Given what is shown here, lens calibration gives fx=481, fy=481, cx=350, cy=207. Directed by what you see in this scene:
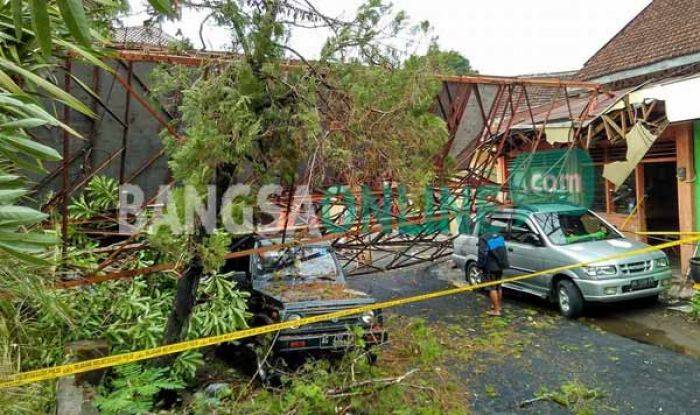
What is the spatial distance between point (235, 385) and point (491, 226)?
19.8 ft

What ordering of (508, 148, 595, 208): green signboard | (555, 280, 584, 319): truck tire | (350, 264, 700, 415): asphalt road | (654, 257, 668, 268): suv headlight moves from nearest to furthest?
(350, 264, 700, 415): asphalt road → (555, 280, 584, 319): truck tire → (654, 257, 668, 268): suv headlight → (508, 148, 595, 208): green signboard

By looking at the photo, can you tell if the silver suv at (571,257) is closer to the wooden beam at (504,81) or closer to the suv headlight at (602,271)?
the suv headlight at (602,271)

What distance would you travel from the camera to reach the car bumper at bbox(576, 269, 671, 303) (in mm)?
7113

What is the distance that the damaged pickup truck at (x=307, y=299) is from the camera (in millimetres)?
5000

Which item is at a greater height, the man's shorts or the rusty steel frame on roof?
the rusty steel frame on roof

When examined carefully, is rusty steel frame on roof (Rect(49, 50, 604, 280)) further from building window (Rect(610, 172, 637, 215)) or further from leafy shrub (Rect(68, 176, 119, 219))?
building window (Rect(610, 172, 637, 215))

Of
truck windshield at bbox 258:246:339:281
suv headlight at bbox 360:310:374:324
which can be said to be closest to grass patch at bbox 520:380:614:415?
suv headlight at bbox 360:310:374:324

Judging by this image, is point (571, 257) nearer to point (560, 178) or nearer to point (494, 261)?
point (494, 261)

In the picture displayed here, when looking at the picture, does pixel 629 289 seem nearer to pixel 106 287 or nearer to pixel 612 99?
pixel 612 99

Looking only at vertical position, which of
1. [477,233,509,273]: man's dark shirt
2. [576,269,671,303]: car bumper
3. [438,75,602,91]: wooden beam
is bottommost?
[576,269,671,303]: car bumper

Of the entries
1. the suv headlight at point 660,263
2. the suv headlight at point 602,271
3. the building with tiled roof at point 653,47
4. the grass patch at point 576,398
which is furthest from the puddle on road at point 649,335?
the building with tiled roof at point 653,47

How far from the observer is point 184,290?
14.5ft

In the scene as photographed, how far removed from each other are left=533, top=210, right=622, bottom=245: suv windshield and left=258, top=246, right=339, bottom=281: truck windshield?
13.1 feet

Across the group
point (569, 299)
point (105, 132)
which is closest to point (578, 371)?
point (569, 299)
